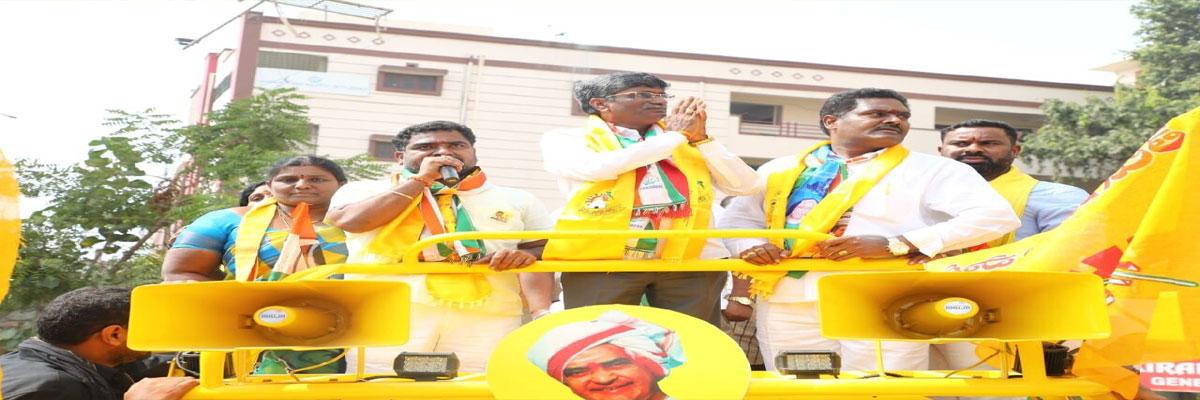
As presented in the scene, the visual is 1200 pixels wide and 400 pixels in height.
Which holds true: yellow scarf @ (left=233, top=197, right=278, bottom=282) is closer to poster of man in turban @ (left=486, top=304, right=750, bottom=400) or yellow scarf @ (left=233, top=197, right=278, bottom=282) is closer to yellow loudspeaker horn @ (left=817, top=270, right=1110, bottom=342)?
poster of man in turban @ (left=486, top=304, right=750, bottom=400)

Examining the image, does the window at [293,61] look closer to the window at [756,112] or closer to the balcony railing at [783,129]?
the window at [756,112]

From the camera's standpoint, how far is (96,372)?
3936mm

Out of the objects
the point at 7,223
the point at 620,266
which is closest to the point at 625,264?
the point at 620,266

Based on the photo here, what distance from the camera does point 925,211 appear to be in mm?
4312

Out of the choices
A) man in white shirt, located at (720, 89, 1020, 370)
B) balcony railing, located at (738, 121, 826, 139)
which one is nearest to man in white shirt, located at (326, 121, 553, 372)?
man in white shirt, located at (720, 89, 1020, 370)

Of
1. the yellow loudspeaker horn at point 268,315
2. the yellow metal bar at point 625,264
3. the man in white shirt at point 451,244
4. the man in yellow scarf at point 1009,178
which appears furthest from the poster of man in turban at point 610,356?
the man in yellow scarf at point 1009,178

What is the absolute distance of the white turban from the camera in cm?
263

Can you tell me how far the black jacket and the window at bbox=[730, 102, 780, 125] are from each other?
2326 centimetres

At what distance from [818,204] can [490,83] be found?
20384mm

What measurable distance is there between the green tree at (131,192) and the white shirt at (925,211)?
9.03m

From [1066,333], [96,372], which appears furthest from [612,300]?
[96,372]

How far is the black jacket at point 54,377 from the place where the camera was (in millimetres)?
3574

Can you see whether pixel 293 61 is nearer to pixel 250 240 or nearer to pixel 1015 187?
pixel 250 240

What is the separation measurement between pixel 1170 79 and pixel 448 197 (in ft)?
85.6
